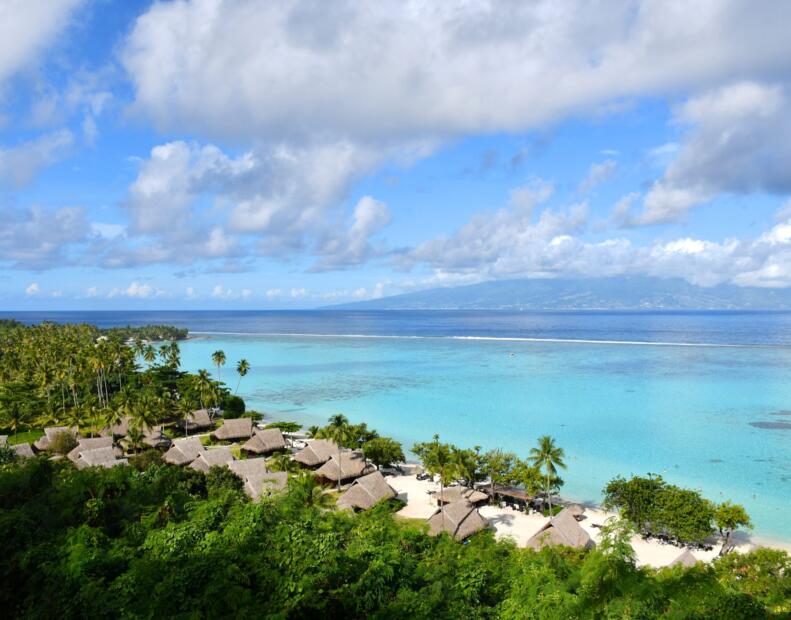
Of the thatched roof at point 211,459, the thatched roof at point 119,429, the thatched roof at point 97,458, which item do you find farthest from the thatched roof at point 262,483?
the thatched roof at point 119,429

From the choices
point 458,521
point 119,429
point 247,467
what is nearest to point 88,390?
point 119,429

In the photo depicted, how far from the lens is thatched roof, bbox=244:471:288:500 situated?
83.8ft

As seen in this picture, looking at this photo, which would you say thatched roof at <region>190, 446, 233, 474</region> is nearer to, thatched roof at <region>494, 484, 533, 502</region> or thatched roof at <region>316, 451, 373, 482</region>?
thatched roof at <region>316, 451, 373, 482</region>

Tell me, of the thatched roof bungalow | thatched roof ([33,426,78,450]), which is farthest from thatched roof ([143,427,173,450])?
thatched roof ([33,426,78,450])

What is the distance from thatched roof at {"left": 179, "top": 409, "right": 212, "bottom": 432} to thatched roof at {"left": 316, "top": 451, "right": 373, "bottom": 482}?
1487cm

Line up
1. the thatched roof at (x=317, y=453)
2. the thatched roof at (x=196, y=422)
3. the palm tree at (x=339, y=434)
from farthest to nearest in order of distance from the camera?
the thatched roof at (x=196, y=422) < the thatched roof at (x=317, y=453) < the palm tree at (x=339, y=434)

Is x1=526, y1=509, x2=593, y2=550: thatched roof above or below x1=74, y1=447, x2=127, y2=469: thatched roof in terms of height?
below

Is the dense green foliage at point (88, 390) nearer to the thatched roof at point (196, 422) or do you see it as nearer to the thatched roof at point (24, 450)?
the thatched roof at point (196, 422)

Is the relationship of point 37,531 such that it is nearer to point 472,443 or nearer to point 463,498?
point 463,498

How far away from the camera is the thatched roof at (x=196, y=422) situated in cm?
4062

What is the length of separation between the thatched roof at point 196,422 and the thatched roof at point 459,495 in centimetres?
2179

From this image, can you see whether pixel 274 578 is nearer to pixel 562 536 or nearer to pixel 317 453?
pixel 562 536

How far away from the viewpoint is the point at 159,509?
568 inches

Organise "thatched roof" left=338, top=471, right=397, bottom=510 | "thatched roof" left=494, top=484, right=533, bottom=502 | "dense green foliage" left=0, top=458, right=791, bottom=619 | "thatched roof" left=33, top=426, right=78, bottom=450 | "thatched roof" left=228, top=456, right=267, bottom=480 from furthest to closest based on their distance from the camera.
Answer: "thatched roof" left=33, top=426, right=78, bottom=450
"thatched roof" left=228, top=456, right=267, bottom=480
"thatched roof" left=494, top=484, right=533, bottom=502
"thatched roof" left=338, top=471, right=397, bottom=510
"dense green foliage" left=0, top=458, right=791, bottom=619
